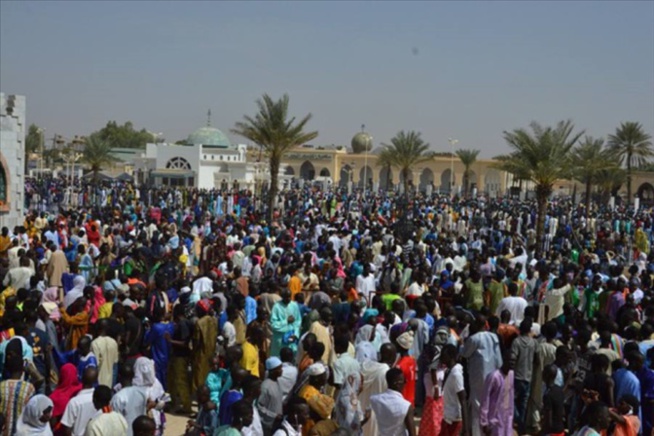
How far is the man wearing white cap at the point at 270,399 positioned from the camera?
6469 millimetres

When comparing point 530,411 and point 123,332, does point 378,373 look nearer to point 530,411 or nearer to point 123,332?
point 530,411

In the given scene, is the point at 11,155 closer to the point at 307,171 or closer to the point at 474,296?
the point at 474,296

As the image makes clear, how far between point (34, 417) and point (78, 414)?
32 cm

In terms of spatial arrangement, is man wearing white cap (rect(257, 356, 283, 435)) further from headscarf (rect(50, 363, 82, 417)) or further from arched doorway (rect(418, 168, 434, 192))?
arched doorway (rect(418, 168, 434, 192))

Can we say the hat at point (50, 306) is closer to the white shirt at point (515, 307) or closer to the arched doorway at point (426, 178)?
the white shirt at point (515, 307)

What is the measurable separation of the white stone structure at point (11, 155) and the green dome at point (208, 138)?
42.6 metres

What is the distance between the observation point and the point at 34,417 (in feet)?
18.4

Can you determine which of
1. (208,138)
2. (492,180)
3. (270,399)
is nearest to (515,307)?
(270,399)

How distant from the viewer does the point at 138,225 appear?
19812mm

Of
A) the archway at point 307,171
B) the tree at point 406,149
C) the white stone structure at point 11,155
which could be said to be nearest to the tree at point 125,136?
the archway at point 307,171

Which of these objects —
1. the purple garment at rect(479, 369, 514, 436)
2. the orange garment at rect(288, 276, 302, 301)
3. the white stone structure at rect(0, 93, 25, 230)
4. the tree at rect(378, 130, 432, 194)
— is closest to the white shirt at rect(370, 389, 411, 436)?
the purple garment at rect(479, 369, 514, 436)

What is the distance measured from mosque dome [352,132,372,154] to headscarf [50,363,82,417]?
6615 cm

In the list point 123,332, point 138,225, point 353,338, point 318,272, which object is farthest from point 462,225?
point 123,332

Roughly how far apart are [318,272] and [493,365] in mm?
5697
